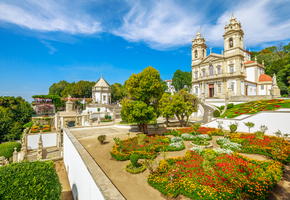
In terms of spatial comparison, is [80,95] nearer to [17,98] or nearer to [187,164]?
[17,98]

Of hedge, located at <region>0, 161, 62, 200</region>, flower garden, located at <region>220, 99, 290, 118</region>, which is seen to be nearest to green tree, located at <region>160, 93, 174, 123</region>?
flower garden, located at <region>220, 99, 290, 118</region>

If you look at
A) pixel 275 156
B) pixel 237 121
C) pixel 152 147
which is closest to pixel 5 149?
pixel 152 147

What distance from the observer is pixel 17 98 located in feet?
133

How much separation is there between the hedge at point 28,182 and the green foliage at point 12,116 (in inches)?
1265

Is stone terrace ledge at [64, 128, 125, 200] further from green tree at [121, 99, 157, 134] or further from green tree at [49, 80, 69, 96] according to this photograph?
green tree at [49, 80, 69, 96]

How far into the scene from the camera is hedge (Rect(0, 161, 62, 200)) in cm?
429

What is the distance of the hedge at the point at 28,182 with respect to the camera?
14.1 feet

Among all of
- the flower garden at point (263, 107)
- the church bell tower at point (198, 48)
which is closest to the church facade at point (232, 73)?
the church bell tower at point (198, 48)

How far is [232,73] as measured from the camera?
121 ft

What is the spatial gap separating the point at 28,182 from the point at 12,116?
4131 centimetres

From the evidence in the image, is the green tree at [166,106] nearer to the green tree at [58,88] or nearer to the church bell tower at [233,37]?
the church bell tower at [233,37]

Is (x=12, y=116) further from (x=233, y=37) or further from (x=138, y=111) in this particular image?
(x=233, y=37)

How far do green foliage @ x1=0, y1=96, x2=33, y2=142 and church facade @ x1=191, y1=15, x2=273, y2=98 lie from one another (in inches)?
1708

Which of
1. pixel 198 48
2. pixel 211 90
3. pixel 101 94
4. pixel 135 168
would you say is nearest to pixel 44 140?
pixel 135 168
